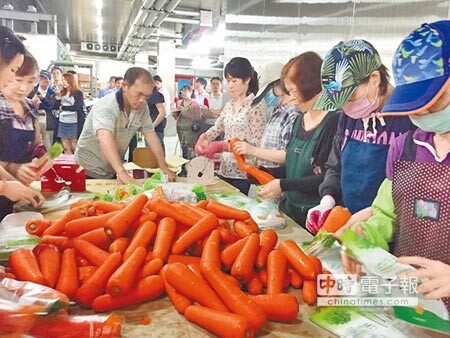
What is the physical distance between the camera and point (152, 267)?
1.18m

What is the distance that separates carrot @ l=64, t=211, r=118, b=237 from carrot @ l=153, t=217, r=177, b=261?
185 millimetres

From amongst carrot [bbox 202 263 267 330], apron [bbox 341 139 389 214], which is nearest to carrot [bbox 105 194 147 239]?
carrot [bbox 202 263 267 330]

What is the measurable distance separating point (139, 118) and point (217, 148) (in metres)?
0.62

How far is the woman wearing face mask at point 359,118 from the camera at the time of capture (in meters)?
1.43

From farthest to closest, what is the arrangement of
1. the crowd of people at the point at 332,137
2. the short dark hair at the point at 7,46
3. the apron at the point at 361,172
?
the short dark hair at the point at 7,46 → the apron at the point at 361,172 → the crowd of people at the point at 332,137

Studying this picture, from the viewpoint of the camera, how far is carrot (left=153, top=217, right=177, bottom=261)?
1.24 metres

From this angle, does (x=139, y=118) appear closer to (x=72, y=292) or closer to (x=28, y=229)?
(x=28, y=229)

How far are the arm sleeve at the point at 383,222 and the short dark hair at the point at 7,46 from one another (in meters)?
1.54

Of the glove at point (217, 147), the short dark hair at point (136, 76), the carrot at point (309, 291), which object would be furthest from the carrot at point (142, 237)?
the short dark hair at point (136, 76)

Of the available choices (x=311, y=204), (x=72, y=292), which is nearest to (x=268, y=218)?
(x=311, y=204)

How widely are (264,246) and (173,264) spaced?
1.08 feet

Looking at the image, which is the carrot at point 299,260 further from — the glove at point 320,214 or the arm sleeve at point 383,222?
the glove at point 320,214

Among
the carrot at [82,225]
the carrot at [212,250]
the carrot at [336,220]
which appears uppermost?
Answer: the carrot at [336,220]

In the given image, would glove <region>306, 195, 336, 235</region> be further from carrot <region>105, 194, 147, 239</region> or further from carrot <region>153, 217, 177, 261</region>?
carrot <region>105, 194, 147, 239</region>
